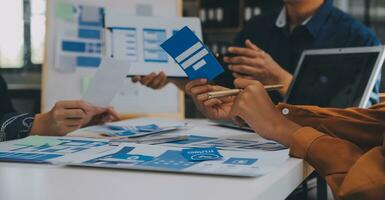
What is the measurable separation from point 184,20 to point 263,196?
120 cm

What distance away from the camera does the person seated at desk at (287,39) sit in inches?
69.8

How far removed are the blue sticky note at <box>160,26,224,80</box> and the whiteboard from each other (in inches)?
54.8

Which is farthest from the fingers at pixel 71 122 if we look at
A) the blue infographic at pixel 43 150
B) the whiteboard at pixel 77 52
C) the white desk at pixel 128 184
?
the whiteboard at pixel 77 52

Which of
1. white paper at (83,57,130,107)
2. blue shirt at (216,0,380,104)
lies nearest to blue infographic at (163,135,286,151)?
white paper at (83,57,130,107)

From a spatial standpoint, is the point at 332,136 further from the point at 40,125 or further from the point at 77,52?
the point at 77,52

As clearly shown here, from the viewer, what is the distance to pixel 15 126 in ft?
4.62

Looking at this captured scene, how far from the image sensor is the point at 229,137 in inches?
53.2

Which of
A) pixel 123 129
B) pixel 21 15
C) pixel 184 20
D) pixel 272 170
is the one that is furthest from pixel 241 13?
pixel 272 170

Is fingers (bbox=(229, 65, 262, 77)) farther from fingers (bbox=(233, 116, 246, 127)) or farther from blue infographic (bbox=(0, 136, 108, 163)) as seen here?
blue infographic (bbox=(0, 136, 108, 163))

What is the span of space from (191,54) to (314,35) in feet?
3.61

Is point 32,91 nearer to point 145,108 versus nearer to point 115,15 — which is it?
point 145,108

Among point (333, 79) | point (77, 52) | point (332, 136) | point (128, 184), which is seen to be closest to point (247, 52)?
point (333, 79)

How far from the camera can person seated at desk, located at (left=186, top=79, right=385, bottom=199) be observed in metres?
0.81

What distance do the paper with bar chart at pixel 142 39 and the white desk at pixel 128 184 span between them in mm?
879
